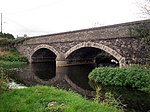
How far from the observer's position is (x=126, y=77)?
14781 millimetres

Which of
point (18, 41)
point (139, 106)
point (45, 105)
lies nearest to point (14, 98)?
point (45, 105)

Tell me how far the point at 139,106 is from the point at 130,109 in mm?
697

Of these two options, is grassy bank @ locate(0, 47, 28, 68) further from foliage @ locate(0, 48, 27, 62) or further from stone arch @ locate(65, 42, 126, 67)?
stone arch @ locate(65, 42, 126, 67)

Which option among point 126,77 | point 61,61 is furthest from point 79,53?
point 126,77

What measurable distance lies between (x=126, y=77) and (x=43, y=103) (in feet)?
26.9

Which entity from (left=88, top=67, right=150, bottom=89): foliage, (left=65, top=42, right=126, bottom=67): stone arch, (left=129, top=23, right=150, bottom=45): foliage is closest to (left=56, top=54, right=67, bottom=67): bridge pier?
(left=65, top=42, right=126, bottom=67): stone arch

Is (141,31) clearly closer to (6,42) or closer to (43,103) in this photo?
(43,103)

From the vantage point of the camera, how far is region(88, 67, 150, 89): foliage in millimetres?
13805

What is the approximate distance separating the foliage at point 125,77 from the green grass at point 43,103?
21.1ft

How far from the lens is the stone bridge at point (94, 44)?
1908 centimetres

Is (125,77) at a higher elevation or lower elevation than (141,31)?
lower

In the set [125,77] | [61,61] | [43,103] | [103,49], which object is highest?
[103,49]

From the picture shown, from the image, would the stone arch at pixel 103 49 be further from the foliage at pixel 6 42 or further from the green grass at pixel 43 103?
the foliage at pixel 6 42

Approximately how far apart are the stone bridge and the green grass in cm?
1146
